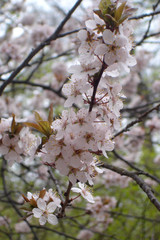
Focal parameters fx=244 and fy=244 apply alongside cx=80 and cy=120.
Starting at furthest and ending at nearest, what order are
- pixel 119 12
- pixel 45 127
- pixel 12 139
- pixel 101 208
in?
pixel 101 208 → pixel 12 139 → pixel 45 127 → pixel 119 12

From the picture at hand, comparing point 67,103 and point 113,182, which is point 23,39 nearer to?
point 113,182

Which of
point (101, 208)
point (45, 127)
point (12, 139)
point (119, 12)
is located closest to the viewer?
point (119, 12)

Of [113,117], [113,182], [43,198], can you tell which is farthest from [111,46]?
[113,182]

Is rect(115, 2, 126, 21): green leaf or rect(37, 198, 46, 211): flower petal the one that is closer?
rect(115, 2, 126, 21): green leaf

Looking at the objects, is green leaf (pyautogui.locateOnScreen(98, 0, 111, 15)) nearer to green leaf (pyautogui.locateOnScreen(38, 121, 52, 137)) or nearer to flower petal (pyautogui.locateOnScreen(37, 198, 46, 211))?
green leaf (pyautogui.locateOnScreen(38, 121, 52, 137))

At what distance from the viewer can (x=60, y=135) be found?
1037mm

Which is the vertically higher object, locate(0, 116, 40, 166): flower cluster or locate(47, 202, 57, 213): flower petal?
locate(0, 116, 40, 166): flower cluster

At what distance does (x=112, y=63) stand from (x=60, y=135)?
0.37m

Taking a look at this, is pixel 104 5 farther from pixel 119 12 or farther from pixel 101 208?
pixel 101 208

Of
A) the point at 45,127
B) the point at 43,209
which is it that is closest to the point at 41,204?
the point at 43,209

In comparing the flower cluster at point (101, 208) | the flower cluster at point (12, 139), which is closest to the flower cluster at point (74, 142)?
the flower cluster at point (12, 139)

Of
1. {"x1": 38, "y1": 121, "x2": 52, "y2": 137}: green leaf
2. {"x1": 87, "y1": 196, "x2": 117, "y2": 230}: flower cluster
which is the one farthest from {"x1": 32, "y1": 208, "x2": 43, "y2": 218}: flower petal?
{"x1": 87, "y1": 196, "x2": 117, "y2": 230}: flower cluster

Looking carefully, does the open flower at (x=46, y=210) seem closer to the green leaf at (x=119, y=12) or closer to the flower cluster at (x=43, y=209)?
the flower cluster at (x=43, y=209)

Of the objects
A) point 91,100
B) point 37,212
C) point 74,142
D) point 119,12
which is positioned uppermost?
point 119,12
